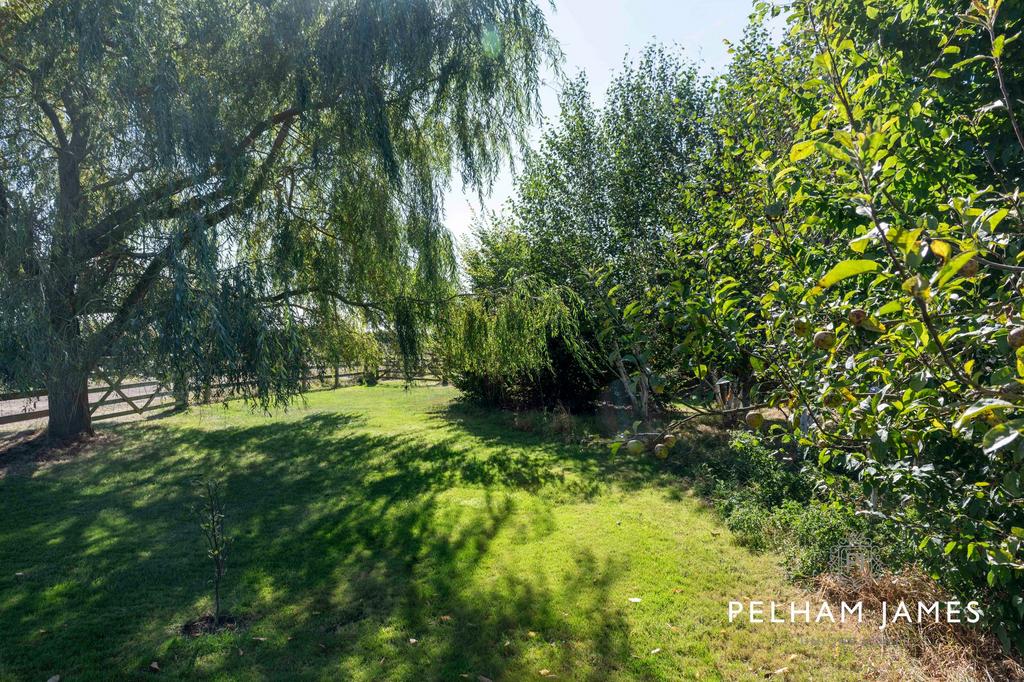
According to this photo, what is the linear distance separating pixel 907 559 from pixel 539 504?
3732 millimetres

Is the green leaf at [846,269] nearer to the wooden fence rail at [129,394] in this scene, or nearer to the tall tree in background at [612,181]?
the wooden fence rail at [129,394]

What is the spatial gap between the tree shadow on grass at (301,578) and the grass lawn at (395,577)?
0.07ft

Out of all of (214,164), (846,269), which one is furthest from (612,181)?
(846,269)

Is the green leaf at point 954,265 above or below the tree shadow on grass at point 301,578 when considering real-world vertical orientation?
above

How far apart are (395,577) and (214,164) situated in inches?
173

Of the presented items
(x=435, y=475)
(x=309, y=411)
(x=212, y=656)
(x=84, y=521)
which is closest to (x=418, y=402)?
(x=309, y=411)

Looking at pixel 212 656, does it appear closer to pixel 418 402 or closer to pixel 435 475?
pixel 435 475

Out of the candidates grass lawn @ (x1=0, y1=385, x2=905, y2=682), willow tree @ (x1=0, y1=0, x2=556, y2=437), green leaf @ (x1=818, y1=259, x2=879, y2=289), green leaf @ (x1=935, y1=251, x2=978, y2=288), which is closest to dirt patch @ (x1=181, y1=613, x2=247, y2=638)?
grass lawn @ (x1=0, y1=385, x2=905, y2=682)

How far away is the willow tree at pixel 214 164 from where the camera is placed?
516 cm

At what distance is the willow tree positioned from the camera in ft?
16.9

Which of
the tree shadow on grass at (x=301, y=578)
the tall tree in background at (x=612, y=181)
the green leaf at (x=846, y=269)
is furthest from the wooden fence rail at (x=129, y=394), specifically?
the green leaf at (x=846, y=269)

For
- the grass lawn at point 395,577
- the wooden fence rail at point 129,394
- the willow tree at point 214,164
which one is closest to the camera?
the grass lawn at point 395,577

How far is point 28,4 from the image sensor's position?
564 cm

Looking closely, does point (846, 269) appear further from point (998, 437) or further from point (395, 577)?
point (395, 577)
